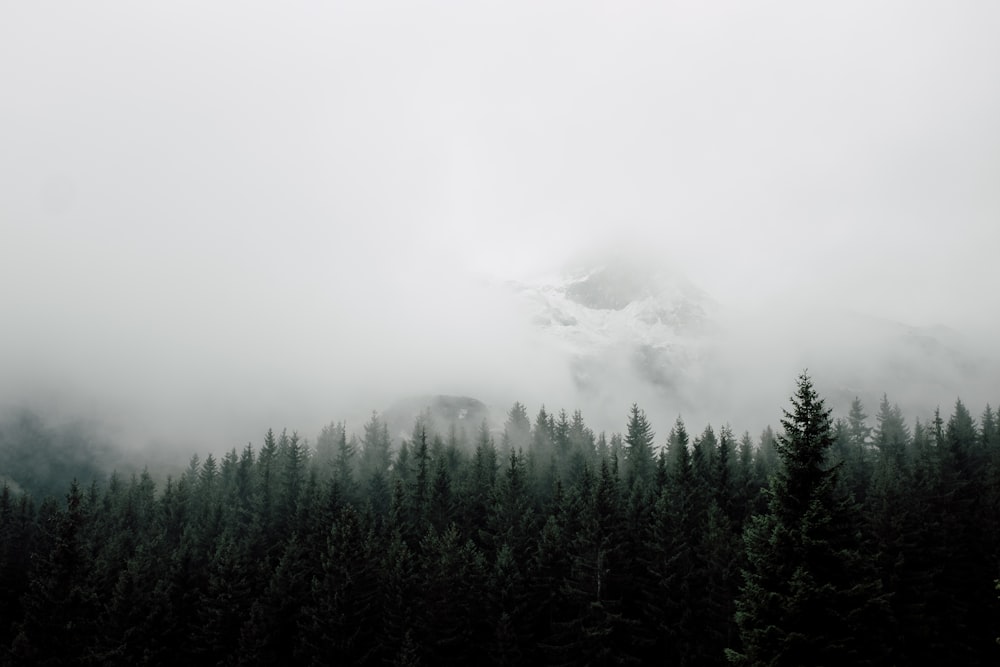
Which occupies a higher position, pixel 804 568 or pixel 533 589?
pixel 804 568

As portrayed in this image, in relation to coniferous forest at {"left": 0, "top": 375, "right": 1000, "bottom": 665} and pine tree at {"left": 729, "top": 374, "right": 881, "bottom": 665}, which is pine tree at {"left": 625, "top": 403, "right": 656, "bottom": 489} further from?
pine tree at {"left": 729, "top": 374, "right": 881, "bottom": 665}

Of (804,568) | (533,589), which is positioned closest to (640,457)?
(533,589)

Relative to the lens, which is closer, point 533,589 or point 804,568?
point 804,568

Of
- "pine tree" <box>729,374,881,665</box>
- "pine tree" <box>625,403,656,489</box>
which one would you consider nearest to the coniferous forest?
"pine tree" <box>729,374,881,665</box>

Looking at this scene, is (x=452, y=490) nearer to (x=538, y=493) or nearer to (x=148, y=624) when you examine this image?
(x=538, y=493)

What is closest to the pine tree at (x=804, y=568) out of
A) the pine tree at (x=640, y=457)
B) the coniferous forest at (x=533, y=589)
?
the coniferous forest at (x=533, y=589)

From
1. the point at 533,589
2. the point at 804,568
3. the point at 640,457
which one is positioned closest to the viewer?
the point at 804,568

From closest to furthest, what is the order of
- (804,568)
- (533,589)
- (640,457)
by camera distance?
(804,568), (533,589), (640,457)

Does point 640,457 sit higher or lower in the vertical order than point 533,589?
higher

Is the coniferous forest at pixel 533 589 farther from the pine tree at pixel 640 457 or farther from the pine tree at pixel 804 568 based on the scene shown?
the pine tree at pixel 640 457

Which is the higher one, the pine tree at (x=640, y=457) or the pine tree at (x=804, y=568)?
the pine tree at (x=640, y=457)

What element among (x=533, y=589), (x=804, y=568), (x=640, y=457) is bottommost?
(x=533, y=589)

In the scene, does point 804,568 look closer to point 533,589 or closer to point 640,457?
point 533,589

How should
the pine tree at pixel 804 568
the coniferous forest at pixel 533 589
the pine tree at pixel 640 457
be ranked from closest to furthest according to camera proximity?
the pine tree at pixel 804 568 < the coniferous forest at pixel 533 589 < the pine tree at pixel 640 457
